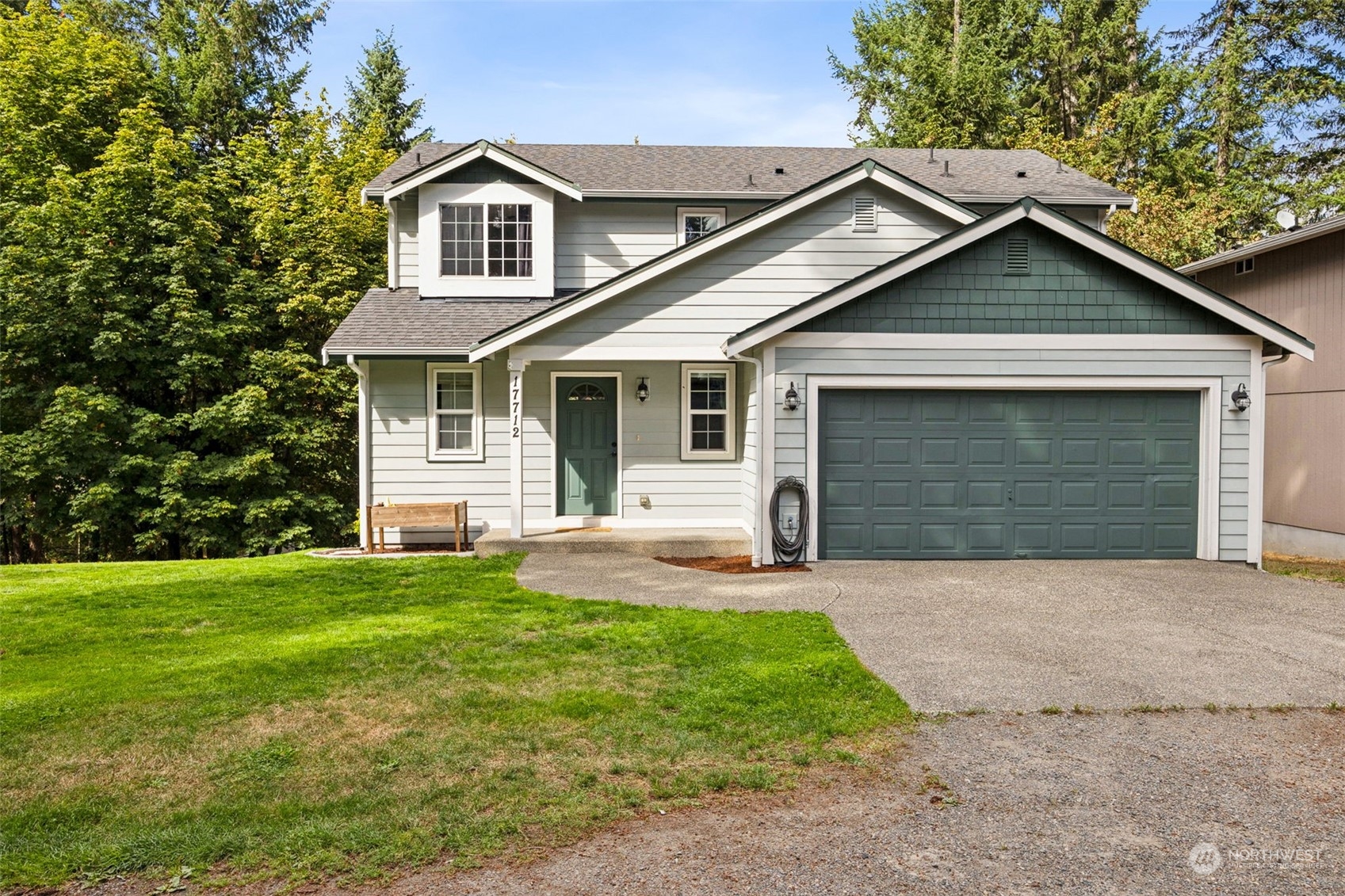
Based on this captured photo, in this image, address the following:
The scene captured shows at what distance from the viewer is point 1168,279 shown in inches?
432

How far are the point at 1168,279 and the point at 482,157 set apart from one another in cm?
1009

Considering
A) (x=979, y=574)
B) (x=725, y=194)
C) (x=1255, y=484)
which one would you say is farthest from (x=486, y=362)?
(x=1255, y=484)

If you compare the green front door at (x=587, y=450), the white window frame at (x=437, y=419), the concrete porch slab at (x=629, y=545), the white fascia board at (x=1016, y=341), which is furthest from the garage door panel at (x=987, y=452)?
the white window frame at (x=437, y=419)

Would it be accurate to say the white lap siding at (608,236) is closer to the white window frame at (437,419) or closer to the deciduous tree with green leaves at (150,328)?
the white window frame at (437,419)

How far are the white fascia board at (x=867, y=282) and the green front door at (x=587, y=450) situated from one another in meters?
3.34

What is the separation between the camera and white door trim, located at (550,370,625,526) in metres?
13.6

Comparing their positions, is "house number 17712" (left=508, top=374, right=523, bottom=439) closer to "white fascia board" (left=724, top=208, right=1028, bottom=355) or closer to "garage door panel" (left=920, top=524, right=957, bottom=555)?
"white fascia board" (left=724, top=208, right=1028, bottom=355)


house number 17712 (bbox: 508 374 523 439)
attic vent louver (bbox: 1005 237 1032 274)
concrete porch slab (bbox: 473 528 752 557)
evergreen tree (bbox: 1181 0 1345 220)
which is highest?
evergreen tree (bbox: 1181 0 1345 220)

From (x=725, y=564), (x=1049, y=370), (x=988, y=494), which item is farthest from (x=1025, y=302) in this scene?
(x=725, y=564)

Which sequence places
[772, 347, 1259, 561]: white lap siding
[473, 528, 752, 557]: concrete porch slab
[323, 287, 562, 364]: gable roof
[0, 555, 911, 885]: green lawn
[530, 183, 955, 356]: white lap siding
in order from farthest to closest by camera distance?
1. [323, 287, 562, 364]: gable roof
2. [530, 183, 955, 356]: white lap siding
3. [473, 528, 752, 557]: concrete porch slab
4. [772, 347, 1259, 561]: white lap siding
5. [0, 555, 911, 885]: green lawn

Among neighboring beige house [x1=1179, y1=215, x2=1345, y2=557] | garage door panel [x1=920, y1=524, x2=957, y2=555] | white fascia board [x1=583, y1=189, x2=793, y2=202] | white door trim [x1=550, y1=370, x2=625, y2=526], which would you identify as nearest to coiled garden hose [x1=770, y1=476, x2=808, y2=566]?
garage door panel [x1=920, y1=524, x2=957, y2=555]

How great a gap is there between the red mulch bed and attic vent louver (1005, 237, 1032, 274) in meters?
4.57

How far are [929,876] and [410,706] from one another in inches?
133

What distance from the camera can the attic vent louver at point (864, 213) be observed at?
1319cm
